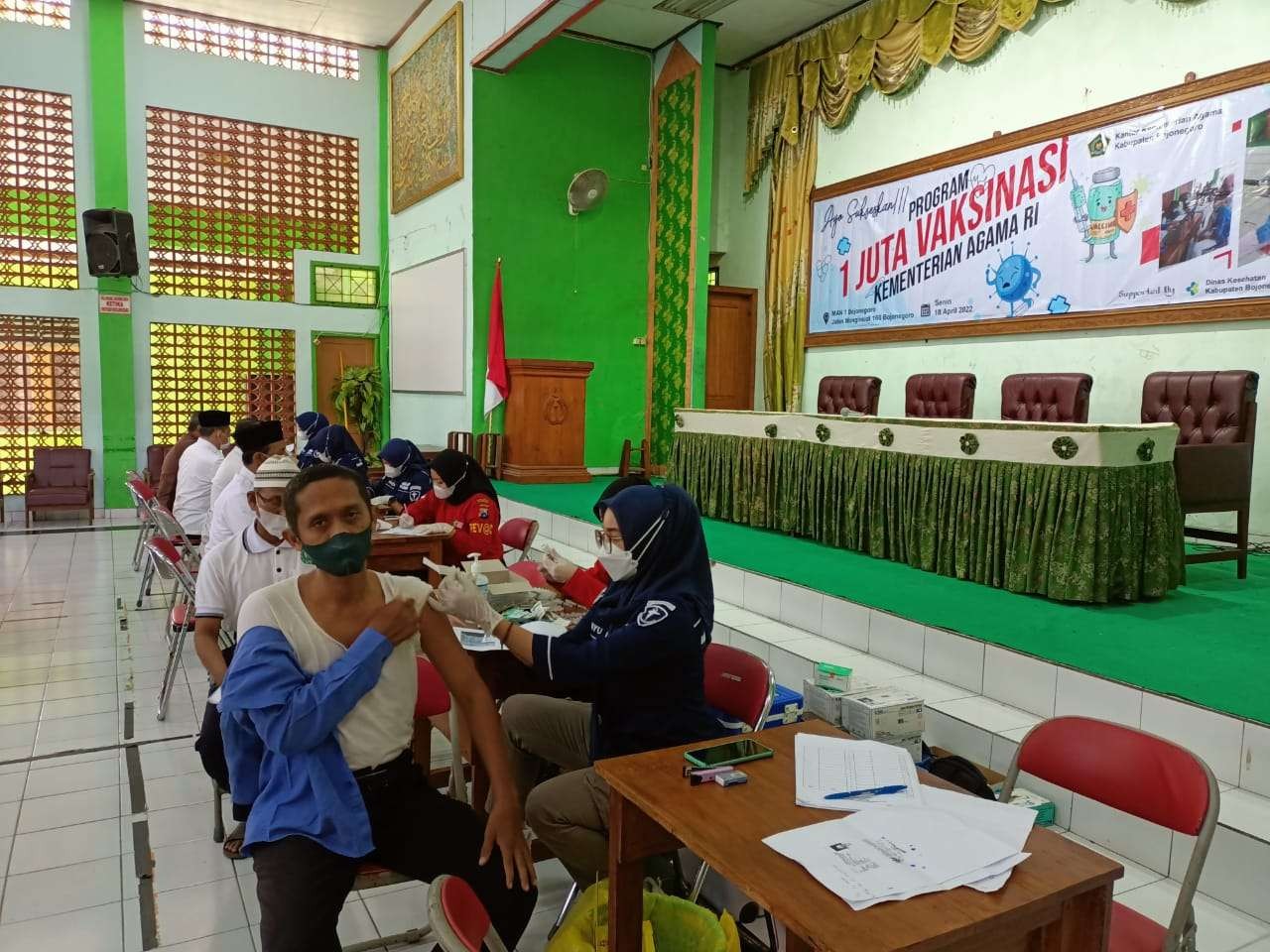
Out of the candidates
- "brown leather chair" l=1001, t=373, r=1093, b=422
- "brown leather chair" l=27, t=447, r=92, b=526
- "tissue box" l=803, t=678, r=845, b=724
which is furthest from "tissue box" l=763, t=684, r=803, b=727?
"brown leather chair" l=27, t=447, r=92, b=526

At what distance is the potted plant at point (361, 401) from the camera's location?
10.1 metres

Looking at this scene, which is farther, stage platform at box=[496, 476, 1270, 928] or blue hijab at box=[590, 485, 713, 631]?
stage platform at box=[496, 476, 1270, 928]

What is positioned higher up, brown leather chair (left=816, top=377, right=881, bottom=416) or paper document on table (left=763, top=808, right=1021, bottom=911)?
brown leather chair (left=816, top=377, right=881, bottom=416)

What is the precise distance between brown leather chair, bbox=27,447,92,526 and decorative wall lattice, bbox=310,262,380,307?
2.96m

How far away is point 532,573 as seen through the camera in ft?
10.5

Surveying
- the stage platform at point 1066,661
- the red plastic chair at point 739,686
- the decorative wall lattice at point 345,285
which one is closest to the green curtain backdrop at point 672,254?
the decorative wall lattice at point 345,285

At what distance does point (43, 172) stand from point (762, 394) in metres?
7.61

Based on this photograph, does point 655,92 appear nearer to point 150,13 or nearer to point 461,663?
point 150,13

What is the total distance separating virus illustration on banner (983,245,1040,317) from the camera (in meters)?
6.32

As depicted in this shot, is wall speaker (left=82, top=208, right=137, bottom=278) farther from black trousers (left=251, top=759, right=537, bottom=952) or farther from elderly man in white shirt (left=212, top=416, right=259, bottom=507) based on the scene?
black trousers (left=251, top=759, right=537, bottom=952)

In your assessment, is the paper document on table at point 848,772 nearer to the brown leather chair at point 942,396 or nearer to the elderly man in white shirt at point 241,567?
the elderly man in white shirt at point 241,567

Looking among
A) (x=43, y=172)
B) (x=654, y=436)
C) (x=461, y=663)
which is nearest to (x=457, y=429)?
(x=654, y=436)

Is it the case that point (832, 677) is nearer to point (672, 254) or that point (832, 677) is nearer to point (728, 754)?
point (728, 754)

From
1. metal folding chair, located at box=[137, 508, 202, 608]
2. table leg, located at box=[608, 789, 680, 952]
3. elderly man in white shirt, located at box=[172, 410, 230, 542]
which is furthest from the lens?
elderly man in white shirt, located at box=[172, 410, 230, 542]
